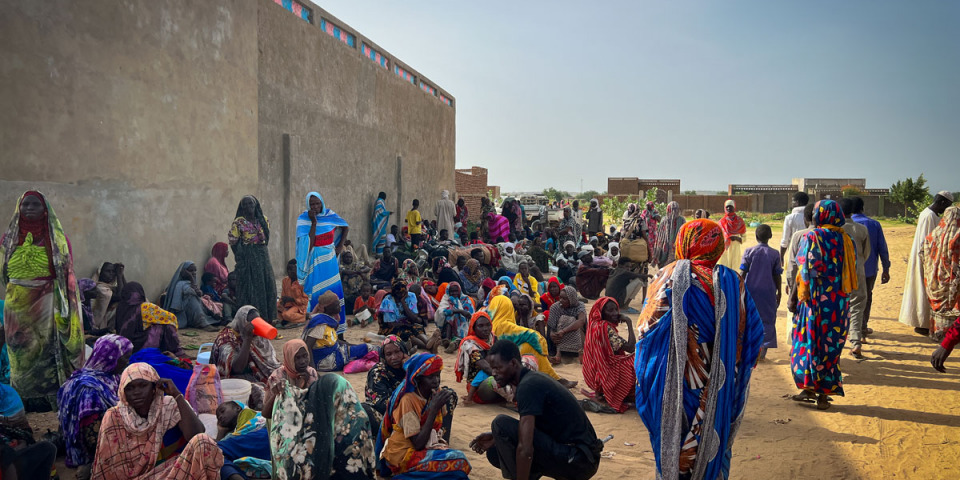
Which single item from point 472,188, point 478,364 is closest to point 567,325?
point 478,364

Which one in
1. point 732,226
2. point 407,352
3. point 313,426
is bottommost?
point 407,352

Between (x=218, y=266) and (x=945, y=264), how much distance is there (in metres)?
9.34

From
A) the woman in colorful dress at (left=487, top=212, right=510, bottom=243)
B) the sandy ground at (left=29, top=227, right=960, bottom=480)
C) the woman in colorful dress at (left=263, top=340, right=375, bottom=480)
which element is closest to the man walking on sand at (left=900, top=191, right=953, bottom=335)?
the sandy ground at (left=29, top=227, right=960, bottom=480)

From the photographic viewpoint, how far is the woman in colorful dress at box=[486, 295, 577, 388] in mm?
6133

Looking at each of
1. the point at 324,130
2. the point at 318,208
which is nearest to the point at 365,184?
the point at 324,130

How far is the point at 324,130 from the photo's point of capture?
13375 millimetres

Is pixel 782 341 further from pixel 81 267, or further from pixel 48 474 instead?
pixel 81 267

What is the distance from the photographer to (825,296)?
219 inches

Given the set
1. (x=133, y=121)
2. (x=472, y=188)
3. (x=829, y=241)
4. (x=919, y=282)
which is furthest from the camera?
(x=472, y=188)

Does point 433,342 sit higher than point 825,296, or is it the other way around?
point 825,296

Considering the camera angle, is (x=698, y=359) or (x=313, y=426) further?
(x=313, y=426)

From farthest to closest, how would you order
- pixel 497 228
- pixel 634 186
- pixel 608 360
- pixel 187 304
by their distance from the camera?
pixel 634 186, pixel 497 228, pixel 187 304, pixel 608 360

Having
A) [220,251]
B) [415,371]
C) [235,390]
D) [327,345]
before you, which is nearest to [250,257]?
[220,251]

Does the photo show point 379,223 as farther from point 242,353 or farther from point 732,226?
point 242,353
